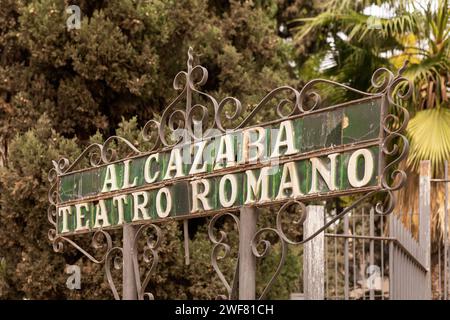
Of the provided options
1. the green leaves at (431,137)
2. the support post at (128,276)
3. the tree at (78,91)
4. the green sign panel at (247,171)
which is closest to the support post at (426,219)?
the tree at (78,91)

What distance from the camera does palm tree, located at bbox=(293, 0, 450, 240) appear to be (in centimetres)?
1090

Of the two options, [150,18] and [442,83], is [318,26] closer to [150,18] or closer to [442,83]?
[442,83]

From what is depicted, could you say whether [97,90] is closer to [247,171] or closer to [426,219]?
[426,219]

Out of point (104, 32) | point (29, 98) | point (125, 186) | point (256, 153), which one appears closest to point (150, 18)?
point (104, 32)

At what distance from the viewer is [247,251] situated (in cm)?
461

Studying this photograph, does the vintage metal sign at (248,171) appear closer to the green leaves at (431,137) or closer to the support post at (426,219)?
the support post at (426,219)

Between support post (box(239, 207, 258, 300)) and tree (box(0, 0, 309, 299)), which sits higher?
tree (box(0, 0, 309, 299))

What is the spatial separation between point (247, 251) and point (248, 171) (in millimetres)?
410

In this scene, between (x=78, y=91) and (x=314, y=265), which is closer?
(x=314, y=265)

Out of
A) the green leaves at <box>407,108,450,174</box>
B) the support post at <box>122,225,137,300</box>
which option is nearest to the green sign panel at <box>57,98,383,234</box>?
the support post at <box>122,225,137,300</box>

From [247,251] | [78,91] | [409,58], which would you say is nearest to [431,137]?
[409,58]

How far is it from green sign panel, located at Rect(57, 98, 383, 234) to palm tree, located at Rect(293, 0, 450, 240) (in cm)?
595

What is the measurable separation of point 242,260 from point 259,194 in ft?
1.24

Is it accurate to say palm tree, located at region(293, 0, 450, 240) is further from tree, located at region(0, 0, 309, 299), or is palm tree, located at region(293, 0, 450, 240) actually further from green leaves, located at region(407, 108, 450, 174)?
tree, located at region(0, 0, 309, 299)
